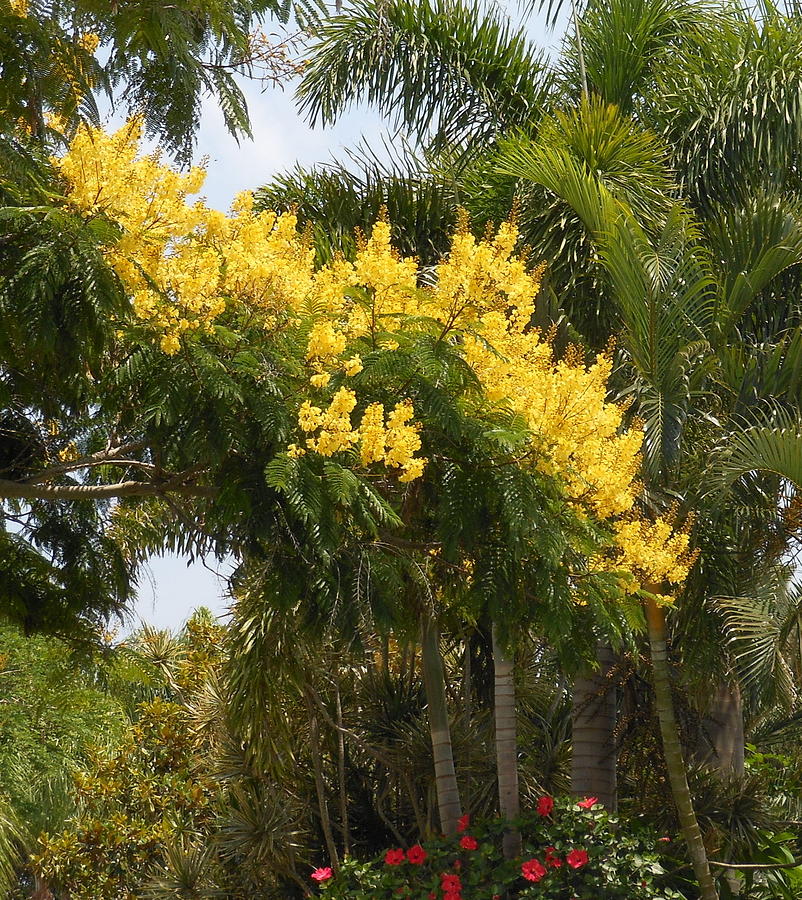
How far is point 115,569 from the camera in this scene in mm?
8688

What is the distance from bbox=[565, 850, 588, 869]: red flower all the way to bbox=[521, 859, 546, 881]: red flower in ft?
0.69

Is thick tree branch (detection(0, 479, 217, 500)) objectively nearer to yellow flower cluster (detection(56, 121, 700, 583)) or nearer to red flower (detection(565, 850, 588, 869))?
yellow flower cluster (detection(56, 121, 700, 583))

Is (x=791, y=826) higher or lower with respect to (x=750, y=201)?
lower

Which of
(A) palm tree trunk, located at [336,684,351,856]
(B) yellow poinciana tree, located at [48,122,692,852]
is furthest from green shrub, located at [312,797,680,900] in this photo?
(B) yellow poinciana tree, located at [48,122,692,852]

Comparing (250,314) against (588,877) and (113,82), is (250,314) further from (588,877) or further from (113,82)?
(588,877)

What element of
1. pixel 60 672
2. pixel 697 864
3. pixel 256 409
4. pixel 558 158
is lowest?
pixel 697 864

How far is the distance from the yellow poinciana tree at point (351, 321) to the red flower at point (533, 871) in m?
3.21

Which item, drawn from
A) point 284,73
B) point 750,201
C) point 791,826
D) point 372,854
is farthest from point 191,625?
point 284,73

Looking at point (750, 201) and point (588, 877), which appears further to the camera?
point (750, 201)

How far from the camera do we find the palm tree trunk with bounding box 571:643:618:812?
31.7 ft

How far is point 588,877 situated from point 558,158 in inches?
198

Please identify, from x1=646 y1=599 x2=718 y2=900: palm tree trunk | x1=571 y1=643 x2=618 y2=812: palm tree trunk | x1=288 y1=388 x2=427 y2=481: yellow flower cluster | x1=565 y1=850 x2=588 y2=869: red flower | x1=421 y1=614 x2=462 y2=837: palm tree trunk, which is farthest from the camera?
x1=571 y1=643 x2=618 y2=812: palm tree trunk

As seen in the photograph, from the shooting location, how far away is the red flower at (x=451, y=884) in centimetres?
841

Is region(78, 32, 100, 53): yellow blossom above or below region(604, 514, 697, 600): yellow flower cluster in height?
above
